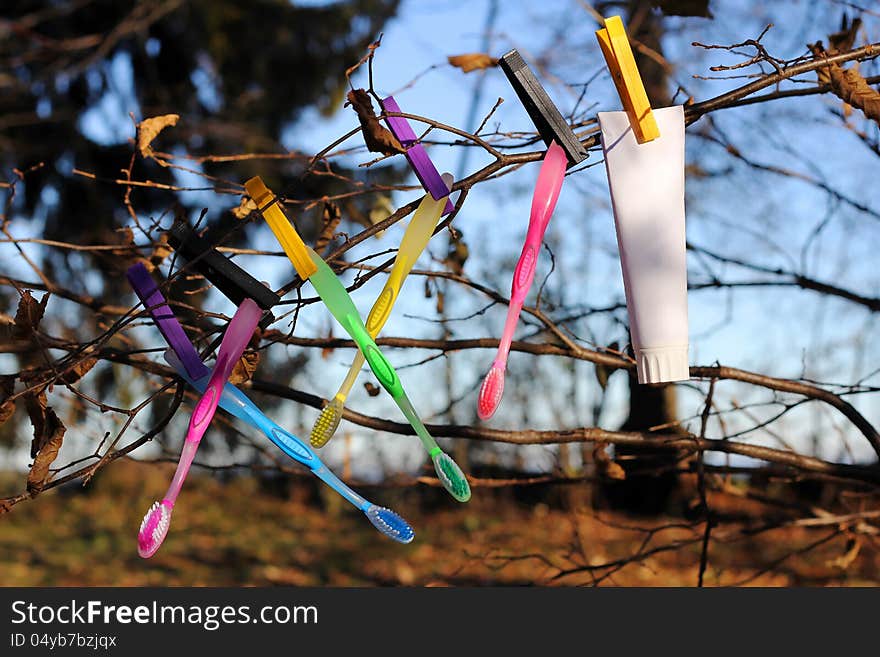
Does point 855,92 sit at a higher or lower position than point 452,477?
higher

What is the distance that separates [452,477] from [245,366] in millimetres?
371

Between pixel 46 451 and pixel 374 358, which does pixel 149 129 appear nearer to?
pixel 46 451

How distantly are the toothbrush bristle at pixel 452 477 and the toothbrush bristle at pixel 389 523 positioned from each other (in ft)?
0.31

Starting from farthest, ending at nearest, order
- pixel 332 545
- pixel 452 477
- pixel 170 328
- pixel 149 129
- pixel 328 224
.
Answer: pixel 332 545, pixel 328 224, pixel 149 129, pixel 170 328, pixel 452 477

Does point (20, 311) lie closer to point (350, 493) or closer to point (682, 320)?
point (350, 493)

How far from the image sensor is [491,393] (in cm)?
108

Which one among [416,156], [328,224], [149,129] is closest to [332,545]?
[328,224]

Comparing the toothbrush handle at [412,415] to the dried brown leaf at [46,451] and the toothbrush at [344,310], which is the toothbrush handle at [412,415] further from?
the dried brown leaf at [46,451]

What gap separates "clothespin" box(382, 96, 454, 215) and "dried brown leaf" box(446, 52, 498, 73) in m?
0.61

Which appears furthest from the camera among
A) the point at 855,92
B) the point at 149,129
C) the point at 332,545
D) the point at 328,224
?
the point at 332,545

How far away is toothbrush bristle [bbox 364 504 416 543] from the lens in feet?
3.69

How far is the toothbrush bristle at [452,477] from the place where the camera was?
1068mm

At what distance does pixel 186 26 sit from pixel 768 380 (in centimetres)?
556

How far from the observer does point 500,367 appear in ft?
3.60
